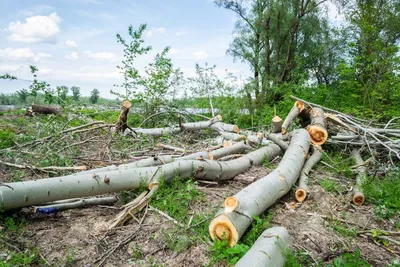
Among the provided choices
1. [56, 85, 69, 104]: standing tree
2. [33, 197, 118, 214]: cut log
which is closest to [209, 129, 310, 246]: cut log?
[33, 197, 118, 214]: cut log

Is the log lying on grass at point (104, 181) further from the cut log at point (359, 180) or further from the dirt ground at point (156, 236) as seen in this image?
the cut log at point (359, 180)

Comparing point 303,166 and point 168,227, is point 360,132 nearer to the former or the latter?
point 303,166

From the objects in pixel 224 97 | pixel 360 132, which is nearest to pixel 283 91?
pixel 224 97

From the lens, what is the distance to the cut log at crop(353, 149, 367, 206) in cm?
403

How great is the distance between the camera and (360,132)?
6031 millimetres

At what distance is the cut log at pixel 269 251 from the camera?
2.29 metres

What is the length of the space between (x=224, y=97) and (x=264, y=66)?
7248mm

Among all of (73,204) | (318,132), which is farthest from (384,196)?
(73,204)

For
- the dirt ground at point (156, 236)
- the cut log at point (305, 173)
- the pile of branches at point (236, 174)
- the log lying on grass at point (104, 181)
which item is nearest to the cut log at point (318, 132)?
the pile of branches at point (236, 174)

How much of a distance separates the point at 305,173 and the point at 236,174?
101cm

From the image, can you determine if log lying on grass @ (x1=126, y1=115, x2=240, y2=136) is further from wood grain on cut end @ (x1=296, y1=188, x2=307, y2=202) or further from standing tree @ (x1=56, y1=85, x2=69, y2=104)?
wood grain on cut end @ (x1=296, y1=188, x2=307, y2=202)

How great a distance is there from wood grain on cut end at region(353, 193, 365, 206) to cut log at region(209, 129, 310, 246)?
78 cm

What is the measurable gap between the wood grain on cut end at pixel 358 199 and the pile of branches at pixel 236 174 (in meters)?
0.01

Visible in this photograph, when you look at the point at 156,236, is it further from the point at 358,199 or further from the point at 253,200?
the point at 358,199
